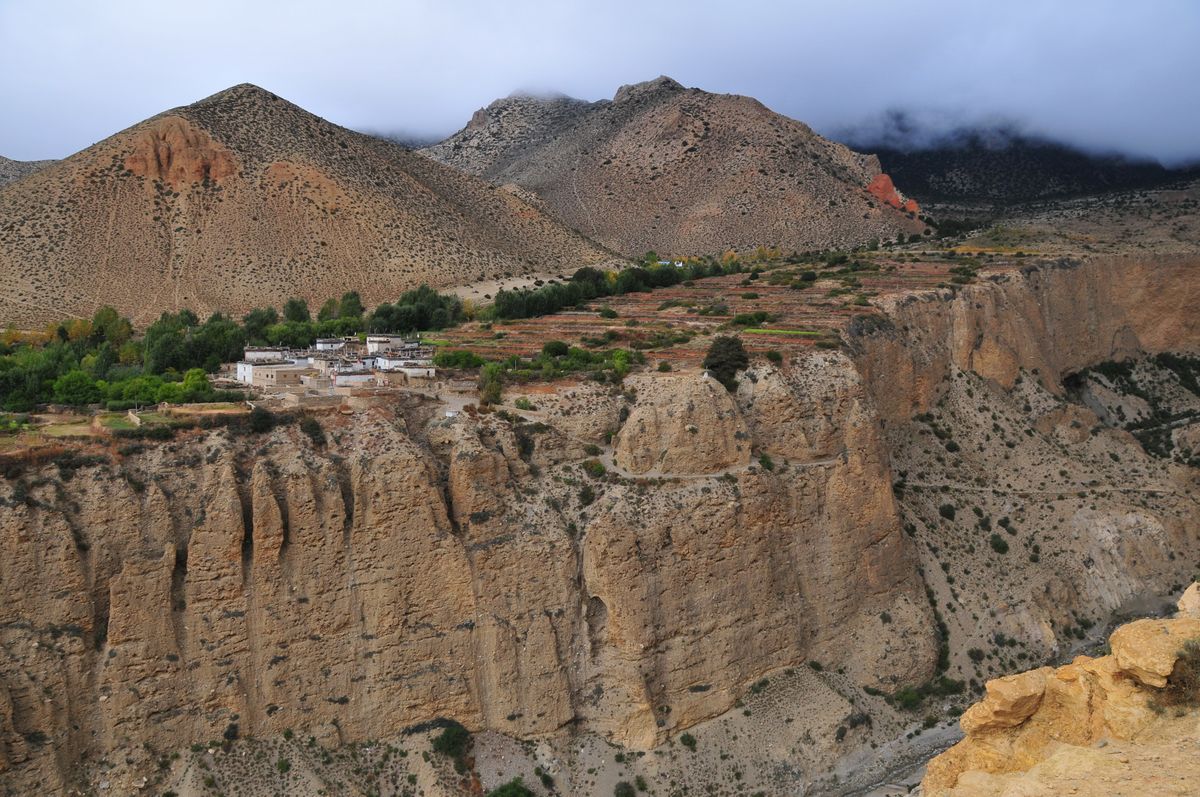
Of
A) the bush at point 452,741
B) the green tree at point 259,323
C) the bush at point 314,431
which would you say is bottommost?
the bush at point 452,741

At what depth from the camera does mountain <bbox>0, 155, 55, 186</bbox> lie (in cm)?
8894

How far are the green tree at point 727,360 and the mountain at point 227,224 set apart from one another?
35.4m

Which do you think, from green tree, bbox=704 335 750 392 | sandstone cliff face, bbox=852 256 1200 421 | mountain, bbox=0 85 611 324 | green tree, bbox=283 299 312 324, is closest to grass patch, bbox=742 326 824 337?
sandstone cliff face, bbox=852 256 1200 421

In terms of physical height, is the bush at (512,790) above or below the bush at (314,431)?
below

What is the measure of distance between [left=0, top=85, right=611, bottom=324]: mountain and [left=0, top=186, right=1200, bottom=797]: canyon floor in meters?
27.4

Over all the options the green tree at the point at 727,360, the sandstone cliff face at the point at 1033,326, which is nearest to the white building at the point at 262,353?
the green tree at the point at 727,360

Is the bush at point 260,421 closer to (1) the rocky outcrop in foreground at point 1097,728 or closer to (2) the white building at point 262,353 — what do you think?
(2) the white building at point 262,353

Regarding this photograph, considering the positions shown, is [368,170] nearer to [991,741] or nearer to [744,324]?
[744,324]

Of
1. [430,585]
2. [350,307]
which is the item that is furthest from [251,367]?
[350,307]

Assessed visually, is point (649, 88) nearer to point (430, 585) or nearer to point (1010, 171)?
point (1010, 171)

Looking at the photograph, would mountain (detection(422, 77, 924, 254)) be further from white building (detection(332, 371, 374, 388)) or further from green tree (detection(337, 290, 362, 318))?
white building (detection(332, 371, 374, 388))

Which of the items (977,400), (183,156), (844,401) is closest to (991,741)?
(844,401)

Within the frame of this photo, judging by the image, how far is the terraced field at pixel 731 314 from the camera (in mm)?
41469

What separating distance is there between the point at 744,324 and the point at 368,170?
1659 inches
